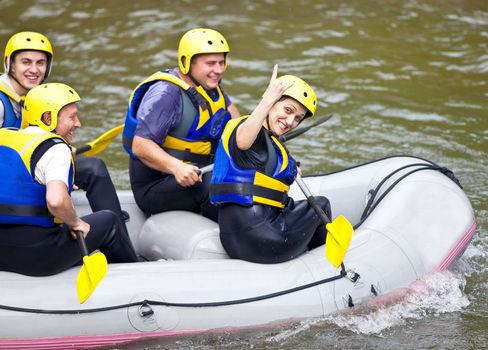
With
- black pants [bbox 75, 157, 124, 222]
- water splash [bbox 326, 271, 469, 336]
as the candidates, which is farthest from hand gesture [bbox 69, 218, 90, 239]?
water splash [bbox 326, 271, 469, 336]

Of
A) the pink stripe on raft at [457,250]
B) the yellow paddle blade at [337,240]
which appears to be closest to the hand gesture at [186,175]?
the yellow paddle blade at [337,240]

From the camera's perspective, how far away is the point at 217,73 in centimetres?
549

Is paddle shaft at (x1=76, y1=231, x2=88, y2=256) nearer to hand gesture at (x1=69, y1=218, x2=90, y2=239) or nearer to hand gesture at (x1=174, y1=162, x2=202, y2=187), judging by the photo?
hand gesture at (x1=69, y1=218, x2=90, y2=239)

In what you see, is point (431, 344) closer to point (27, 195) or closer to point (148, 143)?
point (148, 143)

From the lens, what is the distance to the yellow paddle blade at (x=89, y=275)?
4633 millimetres

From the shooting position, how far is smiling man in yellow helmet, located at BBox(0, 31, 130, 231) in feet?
17.7

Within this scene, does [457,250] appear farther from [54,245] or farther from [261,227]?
[54,245]

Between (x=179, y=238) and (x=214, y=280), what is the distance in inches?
20.0

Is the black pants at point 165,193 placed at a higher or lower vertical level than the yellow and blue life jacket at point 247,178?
lower

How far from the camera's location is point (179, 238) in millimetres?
5270

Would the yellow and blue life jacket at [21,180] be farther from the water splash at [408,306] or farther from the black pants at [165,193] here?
the water splash at [408,306]

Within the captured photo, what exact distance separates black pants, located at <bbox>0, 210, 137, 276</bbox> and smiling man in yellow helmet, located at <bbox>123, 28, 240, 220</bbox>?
1.92 feet

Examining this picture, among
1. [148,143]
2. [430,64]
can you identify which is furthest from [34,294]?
[430,64]

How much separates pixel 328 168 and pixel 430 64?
2930mm
